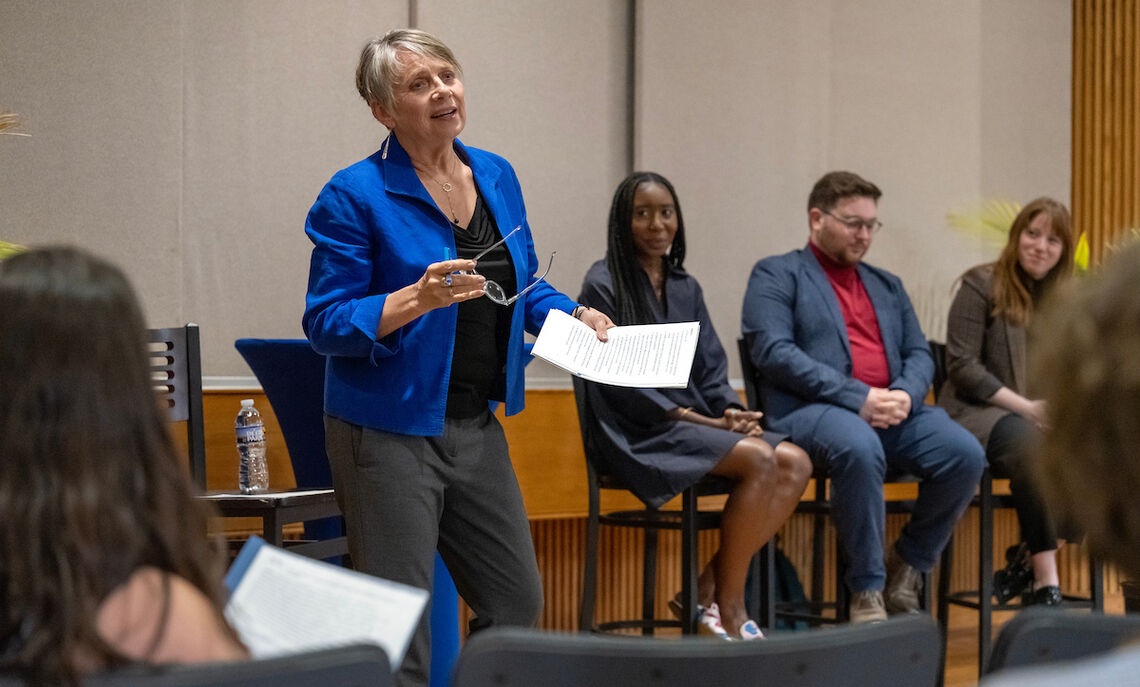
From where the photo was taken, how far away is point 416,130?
2.37 meters

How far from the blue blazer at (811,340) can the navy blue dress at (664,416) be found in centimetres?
17

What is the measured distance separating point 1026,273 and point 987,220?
0.88 meters

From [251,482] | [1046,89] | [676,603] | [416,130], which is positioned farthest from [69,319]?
[1046,89]

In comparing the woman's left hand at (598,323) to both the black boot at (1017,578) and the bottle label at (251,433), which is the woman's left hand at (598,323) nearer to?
the bottle label at (251,433)

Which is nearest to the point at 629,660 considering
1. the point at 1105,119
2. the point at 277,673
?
the point at 277,673

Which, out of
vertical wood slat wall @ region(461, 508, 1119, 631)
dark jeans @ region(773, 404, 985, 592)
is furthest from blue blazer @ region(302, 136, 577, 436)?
vertical wood slat wall @ region(461, 508, 1119, 631)

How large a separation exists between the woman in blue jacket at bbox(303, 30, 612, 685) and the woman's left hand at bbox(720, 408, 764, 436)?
1279mm

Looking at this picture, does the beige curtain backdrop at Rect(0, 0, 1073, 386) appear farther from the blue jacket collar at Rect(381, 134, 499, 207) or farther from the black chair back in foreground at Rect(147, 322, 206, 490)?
the blue jacket collar at Rect(381, 134, 499, 207)

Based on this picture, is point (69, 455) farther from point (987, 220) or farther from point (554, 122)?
point (987, 220)

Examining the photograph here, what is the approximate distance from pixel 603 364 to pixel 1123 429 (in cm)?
159

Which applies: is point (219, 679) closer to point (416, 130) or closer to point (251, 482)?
point (416, 130)

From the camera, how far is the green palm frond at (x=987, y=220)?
511cm

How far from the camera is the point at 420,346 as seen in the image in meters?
2.27

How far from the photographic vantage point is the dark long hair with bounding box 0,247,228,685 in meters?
0.98
